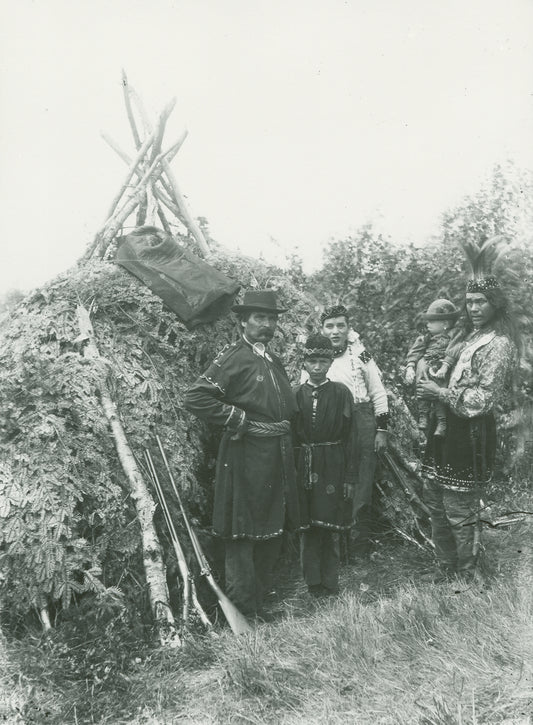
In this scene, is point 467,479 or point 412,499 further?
point 412,499

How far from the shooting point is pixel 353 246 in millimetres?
7609

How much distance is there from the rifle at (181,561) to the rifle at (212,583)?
3.7 inches

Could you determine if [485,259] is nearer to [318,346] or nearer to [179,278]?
[318,346]

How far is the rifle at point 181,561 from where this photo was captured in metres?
3.93

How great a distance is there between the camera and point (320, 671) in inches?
127

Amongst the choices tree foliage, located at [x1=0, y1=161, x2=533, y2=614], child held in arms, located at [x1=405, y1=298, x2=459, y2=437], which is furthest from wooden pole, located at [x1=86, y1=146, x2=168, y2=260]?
child held in arms, located at [x1=405, y1=298, x2=459, y2=437]

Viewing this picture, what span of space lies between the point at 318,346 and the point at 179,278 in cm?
119

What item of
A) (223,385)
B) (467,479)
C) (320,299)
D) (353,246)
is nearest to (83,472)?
(223,385)

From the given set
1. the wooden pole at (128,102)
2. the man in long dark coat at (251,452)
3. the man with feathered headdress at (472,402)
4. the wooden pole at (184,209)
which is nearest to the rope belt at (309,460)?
the man in long dark coat at (251,452)

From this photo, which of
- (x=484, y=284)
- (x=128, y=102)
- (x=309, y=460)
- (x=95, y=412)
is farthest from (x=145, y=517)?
(x=128, y=102)

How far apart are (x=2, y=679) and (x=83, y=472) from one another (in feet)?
3.80

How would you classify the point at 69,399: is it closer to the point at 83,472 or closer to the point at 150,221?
the point at 83,472

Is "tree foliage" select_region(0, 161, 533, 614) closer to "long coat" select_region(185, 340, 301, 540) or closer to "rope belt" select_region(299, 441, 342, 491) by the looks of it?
"long coat" select_region(185, 340, 301, 540)

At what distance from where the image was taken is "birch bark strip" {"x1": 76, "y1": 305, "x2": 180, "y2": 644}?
12.7 ft
